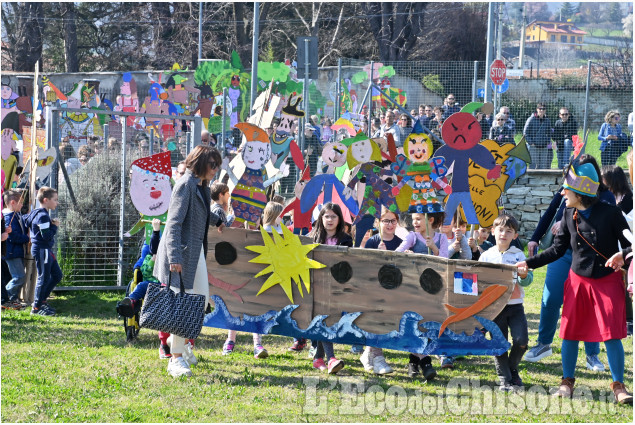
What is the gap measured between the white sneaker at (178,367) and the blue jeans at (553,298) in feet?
9.58

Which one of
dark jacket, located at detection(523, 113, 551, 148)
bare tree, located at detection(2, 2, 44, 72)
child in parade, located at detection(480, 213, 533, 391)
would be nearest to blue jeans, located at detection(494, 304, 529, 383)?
child in parade, located at detection(480, 213, 533, 391)

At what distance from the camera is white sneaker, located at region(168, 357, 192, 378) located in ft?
19.4

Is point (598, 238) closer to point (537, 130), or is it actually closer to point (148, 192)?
point (148, 192)

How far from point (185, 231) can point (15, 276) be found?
3.71 metres

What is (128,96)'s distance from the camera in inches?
955

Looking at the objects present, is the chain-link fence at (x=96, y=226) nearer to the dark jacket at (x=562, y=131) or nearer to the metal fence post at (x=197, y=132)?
the metal fence post at (x=197, y=132)

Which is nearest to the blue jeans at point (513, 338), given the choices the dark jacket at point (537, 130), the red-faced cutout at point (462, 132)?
the red-faced cutout at point (462, 132)

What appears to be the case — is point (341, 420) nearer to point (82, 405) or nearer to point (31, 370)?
point (82, 405)

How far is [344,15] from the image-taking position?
36.5m

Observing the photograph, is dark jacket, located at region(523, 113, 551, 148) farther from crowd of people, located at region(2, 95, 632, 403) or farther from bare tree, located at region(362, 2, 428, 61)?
bare tree, located at region(362, 2, 428, 61)

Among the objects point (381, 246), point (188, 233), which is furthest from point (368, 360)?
point (188, 233)

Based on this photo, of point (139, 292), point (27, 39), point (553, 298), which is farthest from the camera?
point (27, 39)

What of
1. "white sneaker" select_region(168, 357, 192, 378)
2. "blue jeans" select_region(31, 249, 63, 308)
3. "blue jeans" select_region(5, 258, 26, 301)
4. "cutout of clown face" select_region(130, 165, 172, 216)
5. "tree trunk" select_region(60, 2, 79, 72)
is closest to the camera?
"white sneaker" select_region(168, 357, 192, 378)

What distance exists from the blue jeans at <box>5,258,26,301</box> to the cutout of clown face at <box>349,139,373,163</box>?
3776 mm
